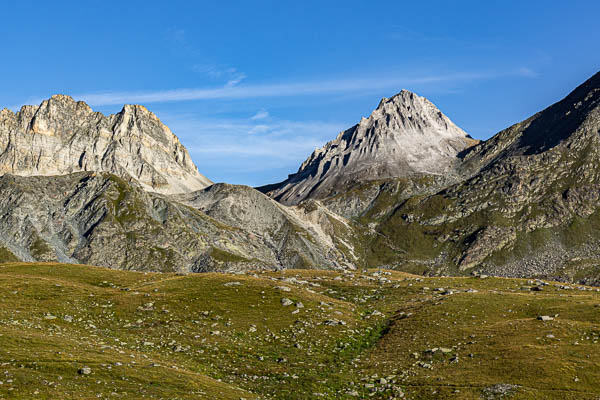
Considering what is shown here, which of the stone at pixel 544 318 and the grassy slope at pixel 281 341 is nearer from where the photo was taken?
the grassy slope at pixel 281 341

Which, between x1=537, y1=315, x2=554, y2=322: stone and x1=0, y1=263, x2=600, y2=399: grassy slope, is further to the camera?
x1=537, y1=315, x2=554, y2=322: stone

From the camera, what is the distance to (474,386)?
38.5 meters

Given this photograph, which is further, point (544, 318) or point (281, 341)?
point (544, 318)

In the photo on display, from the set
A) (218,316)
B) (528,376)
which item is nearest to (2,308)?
(218,316)

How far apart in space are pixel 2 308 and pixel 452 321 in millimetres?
48626

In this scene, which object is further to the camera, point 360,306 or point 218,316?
point 360,306

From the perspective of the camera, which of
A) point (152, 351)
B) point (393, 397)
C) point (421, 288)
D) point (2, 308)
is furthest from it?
point (421, 288)

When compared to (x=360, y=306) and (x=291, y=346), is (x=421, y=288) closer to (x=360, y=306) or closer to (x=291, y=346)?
(x=360, y=306)

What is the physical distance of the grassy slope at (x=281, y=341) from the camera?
3672cm

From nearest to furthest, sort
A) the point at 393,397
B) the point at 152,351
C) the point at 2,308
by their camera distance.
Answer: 1. the point at 393,397
2. the point at 152,351
3. the point at 2,308

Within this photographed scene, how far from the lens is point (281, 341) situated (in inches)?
1971

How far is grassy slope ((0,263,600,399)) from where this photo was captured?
3672cm

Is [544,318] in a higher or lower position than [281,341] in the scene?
higher

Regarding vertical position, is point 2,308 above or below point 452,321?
above
